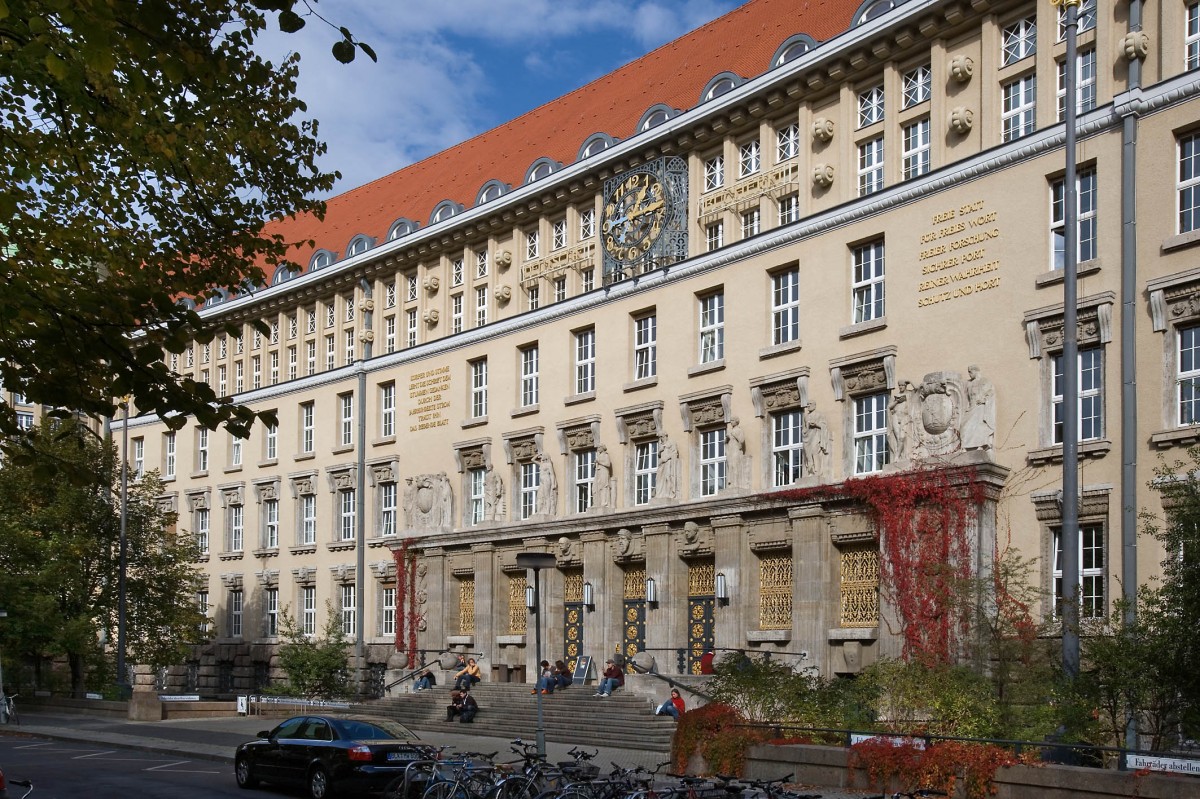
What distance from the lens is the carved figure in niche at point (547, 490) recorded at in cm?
4031

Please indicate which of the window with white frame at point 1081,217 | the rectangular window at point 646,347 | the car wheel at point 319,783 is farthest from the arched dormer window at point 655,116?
the car wheel at point 319,783

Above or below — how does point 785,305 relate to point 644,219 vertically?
below

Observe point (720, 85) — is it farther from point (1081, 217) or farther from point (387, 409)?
point (387, 409)

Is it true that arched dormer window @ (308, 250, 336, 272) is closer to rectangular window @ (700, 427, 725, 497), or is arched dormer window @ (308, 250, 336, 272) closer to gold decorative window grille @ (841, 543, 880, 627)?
rectangular window @ (700, 427, 725, 497)

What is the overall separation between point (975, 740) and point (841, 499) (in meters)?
13.4

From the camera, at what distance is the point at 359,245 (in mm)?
49969

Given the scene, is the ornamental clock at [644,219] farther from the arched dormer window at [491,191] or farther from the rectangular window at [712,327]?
the arched dormer window at [491,191]

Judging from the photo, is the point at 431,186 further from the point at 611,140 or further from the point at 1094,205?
the point at 1094,205

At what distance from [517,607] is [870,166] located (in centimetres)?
1644

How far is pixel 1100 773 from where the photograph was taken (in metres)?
16.6

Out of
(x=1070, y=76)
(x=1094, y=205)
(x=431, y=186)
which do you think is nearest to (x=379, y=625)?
(x=431, y=186)

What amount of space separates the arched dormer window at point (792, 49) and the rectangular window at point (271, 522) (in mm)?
26825

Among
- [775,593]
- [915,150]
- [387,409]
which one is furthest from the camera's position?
[387,409]

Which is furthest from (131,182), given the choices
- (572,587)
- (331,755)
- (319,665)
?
(319,665)
